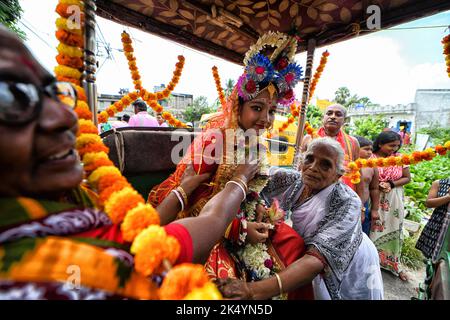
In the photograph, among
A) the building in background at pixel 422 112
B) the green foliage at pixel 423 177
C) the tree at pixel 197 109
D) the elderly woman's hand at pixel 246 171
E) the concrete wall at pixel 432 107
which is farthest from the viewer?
the tree at pixel 197 109

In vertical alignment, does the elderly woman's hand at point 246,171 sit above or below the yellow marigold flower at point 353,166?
above

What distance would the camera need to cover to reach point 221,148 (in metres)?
1.78

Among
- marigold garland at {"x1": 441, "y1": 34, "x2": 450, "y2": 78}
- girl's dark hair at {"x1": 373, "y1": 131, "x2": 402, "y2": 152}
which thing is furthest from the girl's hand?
girl's dark hair at {"x1": 373, "y1": 131, "x2": 402, "y2": 152}

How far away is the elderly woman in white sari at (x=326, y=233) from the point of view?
1.50 meters

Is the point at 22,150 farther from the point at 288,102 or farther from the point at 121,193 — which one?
the point at 288,102

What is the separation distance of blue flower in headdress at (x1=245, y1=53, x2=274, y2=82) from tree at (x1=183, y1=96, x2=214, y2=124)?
35.6 metres

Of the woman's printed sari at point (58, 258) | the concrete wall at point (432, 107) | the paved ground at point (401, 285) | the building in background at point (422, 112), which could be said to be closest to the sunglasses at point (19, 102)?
the woman's printed sari at point (58, 258)

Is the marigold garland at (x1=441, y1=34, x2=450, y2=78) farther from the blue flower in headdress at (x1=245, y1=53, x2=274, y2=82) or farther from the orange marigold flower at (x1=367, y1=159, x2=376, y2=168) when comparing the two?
the blue flower in headdress at (x1=245, y1=53, x2=274, y2=82)

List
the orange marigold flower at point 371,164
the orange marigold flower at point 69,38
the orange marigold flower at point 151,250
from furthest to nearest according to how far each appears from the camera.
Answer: the orange marigold flower at point 371,164 → the orange marigold flower at point 69,38 → the orange marigold flower at point 151,250

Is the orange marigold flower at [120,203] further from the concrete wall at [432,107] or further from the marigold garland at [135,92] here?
the concrete wall at [432,107]

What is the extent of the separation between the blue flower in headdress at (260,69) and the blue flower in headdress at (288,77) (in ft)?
0.31

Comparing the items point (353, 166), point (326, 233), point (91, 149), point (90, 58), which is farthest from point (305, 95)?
point (91, 149)

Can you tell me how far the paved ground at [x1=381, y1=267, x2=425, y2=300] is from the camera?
3.18 meters

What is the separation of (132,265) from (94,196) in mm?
380
